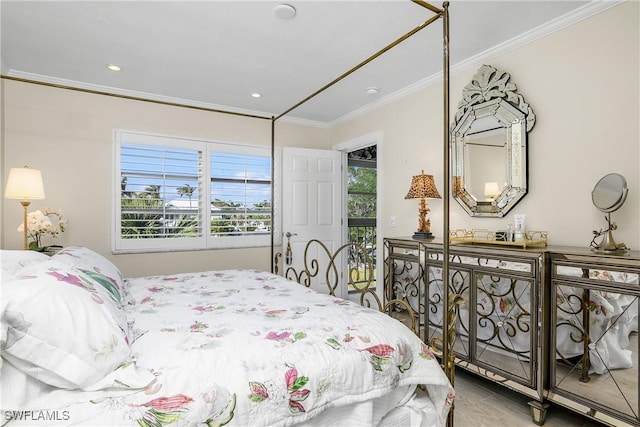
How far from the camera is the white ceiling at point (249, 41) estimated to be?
228cm

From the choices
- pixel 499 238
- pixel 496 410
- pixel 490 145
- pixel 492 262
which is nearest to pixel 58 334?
pixel 492 262

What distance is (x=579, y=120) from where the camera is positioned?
2305 mm

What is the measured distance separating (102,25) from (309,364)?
2731mm

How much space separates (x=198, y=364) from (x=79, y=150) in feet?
11.1

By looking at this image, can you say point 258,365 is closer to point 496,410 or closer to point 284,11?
point 496,410

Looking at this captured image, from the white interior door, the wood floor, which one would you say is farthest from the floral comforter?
the white interior door

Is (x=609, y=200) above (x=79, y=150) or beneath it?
beneath

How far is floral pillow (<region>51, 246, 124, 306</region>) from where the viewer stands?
66.5 inches

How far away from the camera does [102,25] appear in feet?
8.11

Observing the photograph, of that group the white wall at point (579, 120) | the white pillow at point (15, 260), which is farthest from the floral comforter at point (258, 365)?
the white wall at point (579, 120)

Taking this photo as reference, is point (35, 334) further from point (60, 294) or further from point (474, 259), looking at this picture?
point (474, 259)

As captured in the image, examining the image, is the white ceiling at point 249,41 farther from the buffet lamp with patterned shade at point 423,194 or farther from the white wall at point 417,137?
the buffet lamp with patterned shade at point 423,194

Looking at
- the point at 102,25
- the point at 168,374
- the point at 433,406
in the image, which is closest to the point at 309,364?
the point at 168,374

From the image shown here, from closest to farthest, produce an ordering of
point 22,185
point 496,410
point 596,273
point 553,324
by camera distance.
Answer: point 596,273 < point 553,324 < point 496,410 < point 22,185
